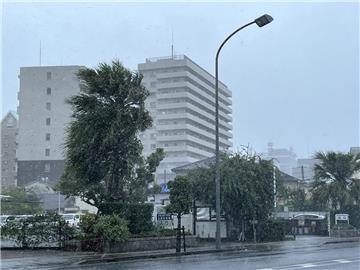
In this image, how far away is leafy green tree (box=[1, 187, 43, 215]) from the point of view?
6386 cm

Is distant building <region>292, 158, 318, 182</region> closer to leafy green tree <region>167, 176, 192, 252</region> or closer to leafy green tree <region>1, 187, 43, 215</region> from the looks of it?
leafy green tree <region>1, 187, 43, 215</region>

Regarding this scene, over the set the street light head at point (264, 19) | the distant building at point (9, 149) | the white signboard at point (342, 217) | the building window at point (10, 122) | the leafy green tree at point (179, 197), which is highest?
the building window at point (10, 122)

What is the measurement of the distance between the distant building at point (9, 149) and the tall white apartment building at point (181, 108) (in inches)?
1199

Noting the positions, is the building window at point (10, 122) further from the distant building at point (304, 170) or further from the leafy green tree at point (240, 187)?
the leafy green tree at point (240, 187)

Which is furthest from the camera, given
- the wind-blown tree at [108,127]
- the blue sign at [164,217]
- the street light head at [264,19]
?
the blue sign at [164,217]

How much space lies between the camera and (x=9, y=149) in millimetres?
122000

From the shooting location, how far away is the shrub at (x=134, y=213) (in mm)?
24250

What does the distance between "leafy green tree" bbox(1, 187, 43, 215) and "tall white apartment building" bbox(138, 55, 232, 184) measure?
206 feet

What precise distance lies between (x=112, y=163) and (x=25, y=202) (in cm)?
4623

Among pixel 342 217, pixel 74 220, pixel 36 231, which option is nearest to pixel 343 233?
pixel 342 217

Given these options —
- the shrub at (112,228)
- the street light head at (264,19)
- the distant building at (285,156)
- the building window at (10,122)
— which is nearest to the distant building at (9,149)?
the building window at (10,122)

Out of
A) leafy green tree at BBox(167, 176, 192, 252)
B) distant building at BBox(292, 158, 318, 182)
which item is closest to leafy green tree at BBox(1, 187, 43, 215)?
distant building at BBox(292, 158, 318, 182)

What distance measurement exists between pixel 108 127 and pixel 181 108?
112746 millimetres

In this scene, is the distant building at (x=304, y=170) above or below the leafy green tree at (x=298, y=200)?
above
